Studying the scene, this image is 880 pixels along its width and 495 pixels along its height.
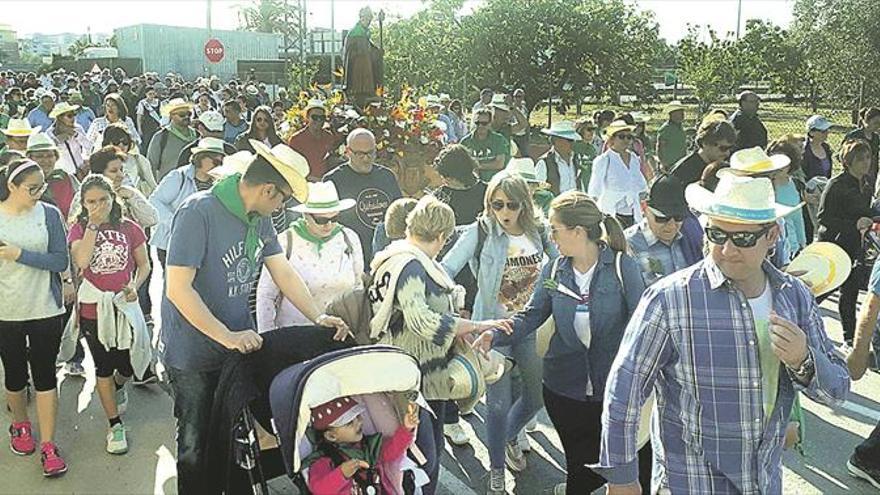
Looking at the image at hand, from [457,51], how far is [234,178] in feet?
71.6

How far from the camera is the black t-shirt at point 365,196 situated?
648 cm

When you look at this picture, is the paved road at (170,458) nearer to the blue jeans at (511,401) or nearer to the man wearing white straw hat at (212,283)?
the blue jeans at (511,401)

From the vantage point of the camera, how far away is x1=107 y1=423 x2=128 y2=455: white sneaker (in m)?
5.54

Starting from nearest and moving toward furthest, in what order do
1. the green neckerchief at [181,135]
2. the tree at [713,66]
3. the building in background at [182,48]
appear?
the green neckerchief at [181,135] → the tree at [713,66] → the building in background at [182,48]

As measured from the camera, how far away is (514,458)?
5.39m

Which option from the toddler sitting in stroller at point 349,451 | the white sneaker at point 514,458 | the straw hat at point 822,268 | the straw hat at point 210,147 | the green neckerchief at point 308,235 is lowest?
the white sneaker at point 514,458

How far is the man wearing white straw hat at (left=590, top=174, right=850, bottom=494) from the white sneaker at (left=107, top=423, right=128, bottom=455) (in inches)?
151

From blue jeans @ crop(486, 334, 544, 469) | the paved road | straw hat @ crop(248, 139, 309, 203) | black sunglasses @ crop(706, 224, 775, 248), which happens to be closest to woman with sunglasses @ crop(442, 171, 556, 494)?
blue jeans @ crop(486, 334, 544, 469)

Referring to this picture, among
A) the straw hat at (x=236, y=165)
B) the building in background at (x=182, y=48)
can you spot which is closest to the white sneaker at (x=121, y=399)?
the straw hat at (x=236, y=165)

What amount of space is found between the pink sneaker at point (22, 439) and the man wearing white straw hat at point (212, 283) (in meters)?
1.90

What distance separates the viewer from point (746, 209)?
2701mm

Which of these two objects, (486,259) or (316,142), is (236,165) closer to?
(486,259)

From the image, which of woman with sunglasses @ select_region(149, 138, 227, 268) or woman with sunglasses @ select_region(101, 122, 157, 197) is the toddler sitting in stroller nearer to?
woman with sunglasses @ select_region(149, 138, 227, 268)

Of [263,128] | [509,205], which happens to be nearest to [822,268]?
[509,205]
